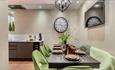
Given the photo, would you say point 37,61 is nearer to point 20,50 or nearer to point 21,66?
point 21,66

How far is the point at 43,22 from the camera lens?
28.6 ft

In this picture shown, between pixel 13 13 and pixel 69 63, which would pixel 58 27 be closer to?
pixel 13 13

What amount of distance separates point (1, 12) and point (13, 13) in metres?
5.24

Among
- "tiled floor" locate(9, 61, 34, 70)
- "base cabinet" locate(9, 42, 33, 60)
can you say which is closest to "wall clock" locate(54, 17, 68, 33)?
"base cabinet" locate(9, 42, 33, 60)

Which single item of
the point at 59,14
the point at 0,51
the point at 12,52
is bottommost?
the point at 12,52

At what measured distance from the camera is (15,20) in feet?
28.7

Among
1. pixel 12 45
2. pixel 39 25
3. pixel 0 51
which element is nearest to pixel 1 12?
pixel 0 51

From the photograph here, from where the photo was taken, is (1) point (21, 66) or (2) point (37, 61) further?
(1) point (21, 66)

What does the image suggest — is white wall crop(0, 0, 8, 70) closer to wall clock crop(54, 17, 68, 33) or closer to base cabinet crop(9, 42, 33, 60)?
base cabinet crop(9, 42, 33, 60)

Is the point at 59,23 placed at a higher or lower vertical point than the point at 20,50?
higher

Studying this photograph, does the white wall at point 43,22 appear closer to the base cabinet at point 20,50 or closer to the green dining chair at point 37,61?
the base cabinet at point 20,50

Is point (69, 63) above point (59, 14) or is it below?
below

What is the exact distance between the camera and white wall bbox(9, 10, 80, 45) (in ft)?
28.6

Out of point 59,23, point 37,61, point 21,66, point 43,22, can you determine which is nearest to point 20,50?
point 21,66
